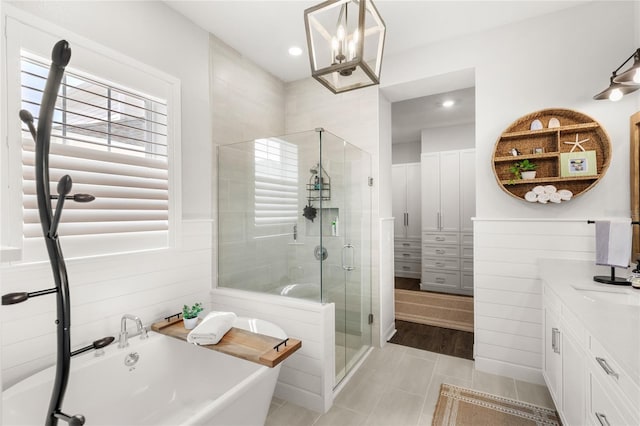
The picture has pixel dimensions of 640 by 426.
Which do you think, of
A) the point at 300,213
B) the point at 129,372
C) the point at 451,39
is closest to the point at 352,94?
the point at 451,39

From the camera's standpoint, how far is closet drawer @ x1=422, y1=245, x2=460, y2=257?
5.07m

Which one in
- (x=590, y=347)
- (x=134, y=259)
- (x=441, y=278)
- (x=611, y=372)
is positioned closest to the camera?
(x=611, y=372)

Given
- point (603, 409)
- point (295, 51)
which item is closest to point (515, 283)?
point (603, 409)

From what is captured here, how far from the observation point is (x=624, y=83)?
6.40 ft

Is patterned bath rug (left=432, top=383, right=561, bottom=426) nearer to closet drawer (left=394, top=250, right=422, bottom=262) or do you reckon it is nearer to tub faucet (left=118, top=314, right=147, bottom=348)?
tub faucet (left=118, top=314, right=147, bottom=348)

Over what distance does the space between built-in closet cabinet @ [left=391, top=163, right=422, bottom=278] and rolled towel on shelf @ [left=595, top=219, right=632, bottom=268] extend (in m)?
3.87

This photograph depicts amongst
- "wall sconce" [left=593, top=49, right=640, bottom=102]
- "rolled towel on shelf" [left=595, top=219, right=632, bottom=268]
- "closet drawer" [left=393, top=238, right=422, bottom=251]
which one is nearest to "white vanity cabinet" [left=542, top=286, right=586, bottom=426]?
"rolled towel on shelf" [left=595, top=219, right=632, bottom=268]

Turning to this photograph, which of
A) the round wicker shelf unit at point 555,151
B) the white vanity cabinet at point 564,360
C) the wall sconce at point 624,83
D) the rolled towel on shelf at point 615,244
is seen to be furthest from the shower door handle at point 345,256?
the wall sconce at point 624,83

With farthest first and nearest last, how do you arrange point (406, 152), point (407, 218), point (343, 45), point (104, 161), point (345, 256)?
point (406, 152) → point (407, 218) → point (345, 256) → point (104, 161) → point (343, 45)

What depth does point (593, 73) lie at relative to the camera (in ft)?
7.76

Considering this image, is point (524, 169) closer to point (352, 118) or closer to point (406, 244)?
point (352, 118)

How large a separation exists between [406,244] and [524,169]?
3527mm

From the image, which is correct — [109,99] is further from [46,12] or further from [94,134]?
[46,12]

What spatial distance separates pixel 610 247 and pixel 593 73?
1324mm
